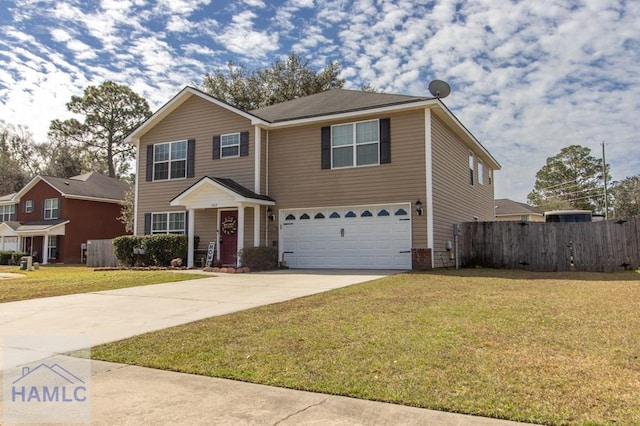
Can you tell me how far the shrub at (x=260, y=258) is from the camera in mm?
15055

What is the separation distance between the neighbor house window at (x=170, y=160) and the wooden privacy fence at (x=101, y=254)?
4080mm

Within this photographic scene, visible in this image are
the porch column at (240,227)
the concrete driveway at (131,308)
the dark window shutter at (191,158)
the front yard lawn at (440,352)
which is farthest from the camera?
the dark window shutter at (191,158)

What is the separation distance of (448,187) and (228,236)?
27.6 ft

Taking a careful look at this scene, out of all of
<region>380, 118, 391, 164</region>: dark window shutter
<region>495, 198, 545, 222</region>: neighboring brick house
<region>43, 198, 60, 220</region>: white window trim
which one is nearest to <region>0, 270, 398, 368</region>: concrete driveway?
<region>380, 118, 391, 164</region>: dark window shutter

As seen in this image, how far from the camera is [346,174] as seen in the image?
15.6m

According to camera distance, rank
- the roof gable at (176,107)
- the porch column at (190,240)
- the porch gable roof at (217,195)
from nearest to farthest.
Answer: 1. the porch gable roof at (217,195)
2. the porch column at (190,240)
3. the roof gable at (176,107)

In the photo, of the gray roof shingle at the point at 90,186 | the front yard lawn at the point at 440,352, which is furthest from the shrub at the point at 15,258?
the front yard lawn at the point at 440,352

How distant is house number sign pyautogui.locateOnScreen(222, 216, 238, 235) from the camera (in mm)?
17125

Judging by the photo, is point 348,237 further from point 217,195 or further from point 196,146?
point 196,146

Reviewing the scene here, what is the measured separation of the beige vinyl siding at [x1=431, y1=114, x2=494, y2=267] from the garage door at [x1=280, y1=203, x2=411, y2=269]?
3.85 ft

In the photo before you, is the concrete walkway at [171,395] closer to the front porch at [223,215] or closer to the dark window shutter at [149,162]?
the front porch at [223,215]

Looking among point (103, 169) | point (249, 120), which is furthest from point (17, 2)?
point (103, 169)

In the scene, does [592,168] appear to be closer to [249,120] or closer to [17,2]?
[249,120]

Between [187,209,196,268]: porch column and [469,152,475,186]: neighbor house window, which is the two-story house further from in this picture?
[469,152,475,186]: neighbor house window
